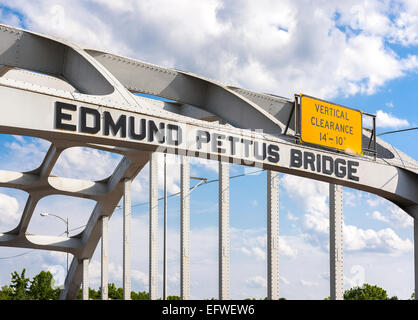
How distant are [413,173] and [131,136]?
9375mm

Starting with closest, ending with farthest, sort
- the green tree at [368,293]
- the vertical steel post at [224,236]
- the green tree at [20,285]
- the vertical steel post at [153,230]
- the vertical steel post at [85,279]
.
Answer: the vertical steel post at [224,236] → the vertical steel post at [153,230] → the vertical steel post at [85,279] → the green tree at [20,285] → the green tree at [368,293]

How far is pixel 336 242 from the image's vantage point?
19.0m

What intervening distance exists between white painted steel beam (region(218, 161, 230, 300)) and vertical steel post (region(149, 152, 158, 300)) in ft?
17.2

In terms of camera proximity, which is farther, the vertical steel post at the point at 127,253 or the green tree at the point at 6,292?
the green tree at the point at 6,292

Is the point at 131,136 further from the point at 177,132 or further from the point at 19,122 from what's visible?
the point at 19,122

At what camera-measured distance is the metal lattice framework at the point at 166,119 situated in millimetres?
13000

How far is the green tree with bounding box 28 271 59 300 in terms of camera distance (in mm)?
72500

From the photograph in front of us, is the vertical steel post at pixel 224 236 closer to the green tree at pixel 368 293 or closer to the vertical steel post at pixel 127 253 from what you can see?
the vertical steel post at pixel 127 253

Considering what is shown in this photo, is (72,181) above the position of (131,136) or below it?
above

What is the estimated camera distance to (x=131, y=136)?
548 inches

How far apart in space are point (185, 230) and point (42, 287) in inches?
2112

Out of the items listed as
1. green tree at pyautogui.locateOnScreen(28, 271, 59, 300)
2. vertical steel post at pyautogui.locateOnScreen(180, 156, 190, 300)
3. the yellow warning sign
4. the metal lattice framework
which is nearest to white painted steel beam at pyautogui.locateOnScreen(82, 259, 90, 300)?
the metal lattice framework

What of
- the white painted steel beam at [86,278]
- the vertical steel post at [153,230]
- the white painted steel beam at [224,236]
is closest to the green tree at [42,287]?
the white painted steel beam at [86,278]
